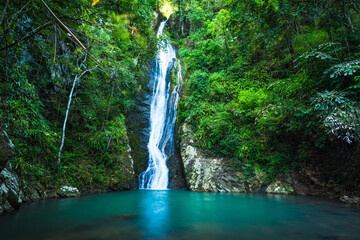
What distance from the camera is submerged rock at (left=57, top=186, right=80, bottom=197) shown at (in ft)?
19.4

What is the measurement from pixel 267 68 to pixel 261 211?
7.69m

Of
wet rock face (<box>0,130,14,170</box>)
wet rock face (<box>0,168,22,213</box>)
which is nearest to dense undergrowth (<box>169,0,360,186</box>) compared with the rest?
wet rock face (<box>0,130,14,170</box>)

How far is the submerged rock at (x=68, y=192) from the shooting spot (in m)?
5.93

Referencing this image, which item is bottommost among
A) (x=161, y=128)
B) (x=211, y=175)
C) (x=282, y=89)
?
(x=211, y=175)

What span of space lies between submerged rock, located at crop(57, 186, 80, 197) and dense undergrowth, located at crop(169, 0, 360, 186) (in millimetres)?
5590

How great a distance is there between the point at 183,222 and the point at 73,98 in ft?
23.7

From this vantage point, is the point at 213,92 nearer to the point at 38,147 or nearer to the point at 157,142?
the point at 157,142

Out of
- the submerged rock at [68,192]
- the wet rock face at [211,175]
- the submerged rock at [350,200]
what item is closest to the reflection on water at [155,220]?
the submerged rock at [68,192]

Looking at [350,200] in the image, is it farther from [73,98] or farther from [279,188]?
[73,98]

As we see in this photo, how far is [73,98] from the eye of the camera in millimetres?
8062

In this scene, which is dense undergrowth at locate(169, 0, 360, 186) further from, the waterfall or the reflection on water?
the reflection on water

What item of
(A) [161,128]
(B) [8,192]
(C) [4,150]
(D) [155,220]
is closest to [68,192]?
(B) [8,192]

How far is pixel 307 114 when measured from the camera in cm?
570

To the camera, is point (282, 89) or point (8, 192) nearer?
point (8, 192)
